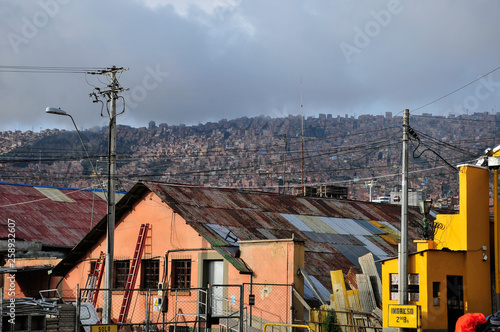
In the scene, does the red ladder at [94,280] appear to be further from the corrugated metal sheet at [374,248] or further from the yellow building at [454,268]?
the yellow building at [454,268]

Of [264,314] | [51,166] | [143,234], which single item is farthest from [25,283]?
[51,166]

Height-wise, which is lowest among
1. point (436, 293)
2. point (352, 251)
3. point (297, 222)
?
point (436, 293)

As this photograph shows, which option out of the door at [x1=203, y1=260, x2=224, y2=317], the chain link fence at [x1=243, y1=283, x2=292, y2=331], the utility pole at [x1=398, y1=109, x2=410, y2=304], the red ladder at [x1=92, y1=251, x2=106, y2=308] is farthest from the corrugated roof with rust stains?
the utility pole at [x1=398, y1=109, x2=410, y2=304]

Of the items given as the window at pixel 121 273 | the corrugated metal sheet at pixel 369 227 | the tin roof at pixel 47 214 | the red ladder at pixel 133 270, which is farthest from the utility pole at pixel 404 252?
the tin roof at pixel 47 214

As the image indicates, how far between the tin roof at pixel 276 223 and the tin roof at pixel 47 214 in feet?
16.7

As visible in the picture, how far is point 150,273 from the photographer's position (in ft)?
98.6

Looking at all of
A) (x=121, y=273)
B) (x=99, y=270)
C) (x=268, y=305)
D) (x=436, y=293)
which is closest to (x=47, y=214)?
(x=99, y=270)

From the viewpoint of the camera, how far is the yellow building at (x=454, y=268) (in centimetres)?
2250

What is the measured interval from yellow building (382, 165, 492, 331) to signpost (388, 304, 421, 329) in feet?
6.04

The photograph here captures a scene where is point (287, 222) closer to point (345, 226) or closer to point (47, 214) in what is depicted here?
point (345, 226)

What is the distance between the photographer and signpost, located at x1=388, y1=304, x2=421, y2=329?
19.9 metres

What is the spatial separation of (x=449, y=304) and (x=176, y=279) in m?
11.3

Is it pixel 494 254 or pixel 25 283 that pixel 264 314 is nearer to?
pixel 494 254

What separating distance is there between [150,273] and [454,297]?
13169 millimetres
